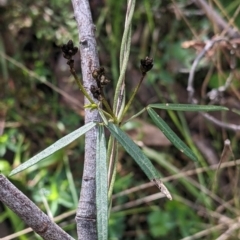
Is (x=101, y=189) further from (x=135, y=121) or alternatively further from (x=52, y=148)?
(x=135, y=121)

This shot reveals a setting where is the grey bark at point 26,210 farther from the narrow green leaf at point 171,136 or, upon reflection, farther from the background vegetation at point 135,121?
the background vegetation at point 135,121

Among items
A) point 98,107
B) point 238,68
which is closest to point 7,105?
point 238,68

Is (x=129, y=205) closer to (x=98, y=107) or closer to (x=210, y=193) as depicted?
(x=210, y=193)

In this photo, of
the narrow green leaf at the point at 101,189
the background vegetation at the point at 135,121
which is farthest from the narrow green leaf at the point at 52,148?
the background vegetation at the point at 135,121

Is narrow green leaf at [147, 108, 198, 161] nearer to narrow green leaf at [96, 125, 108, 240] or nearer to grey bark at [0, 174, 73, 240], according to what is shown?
narrow green leaf at [96, 125, 108, 240]

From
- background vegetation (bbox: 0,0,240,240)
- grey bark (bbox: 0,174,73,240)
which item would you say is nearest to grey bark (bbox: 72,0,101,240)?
grey bark (bbox: 0,174,73,240)

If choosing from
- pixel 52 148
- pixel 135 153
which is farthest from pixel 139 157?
pixel 52 148
